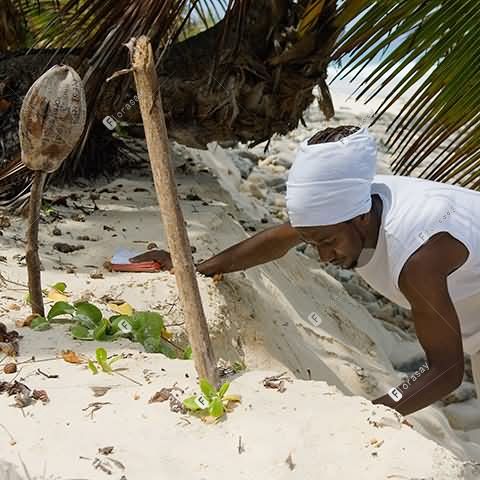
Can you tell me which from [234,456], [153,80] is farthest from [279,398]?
[153,80]

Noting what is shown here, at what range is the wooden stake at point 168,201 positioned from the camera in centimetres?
229

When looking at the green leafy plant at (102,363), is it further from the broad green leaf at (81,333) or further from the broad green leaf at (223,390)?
the broad green leaf at (223,390)

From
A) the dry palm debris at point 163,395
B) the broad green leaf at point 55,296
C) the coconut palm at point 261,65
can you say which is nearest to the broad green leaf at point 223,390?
the dry palm debris at point 163,395

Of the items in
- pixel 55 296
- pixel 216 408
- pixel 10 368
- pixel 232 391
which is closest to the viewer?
pixel 216 408

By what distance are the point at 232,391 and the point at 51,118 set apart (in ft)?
2.74

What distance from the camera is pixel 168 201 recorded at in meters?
2.32

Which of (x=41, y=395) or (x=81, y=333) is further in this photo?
(x=81, y=333)

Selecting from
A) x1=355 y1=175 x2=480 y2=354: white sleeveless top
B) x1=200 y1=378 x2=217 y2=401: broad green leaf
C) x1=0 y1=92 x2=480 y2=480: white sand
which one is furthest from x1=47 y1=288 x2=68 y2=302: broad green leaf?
x1=355 y1=175 x2=480 y2=354: white sleeveless top

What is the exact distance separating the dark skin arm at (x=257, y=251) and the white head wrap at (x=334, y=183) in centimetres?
44

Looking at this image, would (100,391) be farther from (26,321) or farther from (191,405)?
(26,321)

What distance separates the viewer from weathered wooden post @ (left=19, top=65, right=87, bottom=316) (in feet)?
7.64

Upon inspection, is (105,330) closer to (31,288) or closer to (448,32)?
(31,288)

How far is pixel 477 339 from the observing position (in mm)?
2508

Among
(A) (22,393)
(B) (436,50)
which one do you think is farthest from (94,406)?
(B) (436,50)
